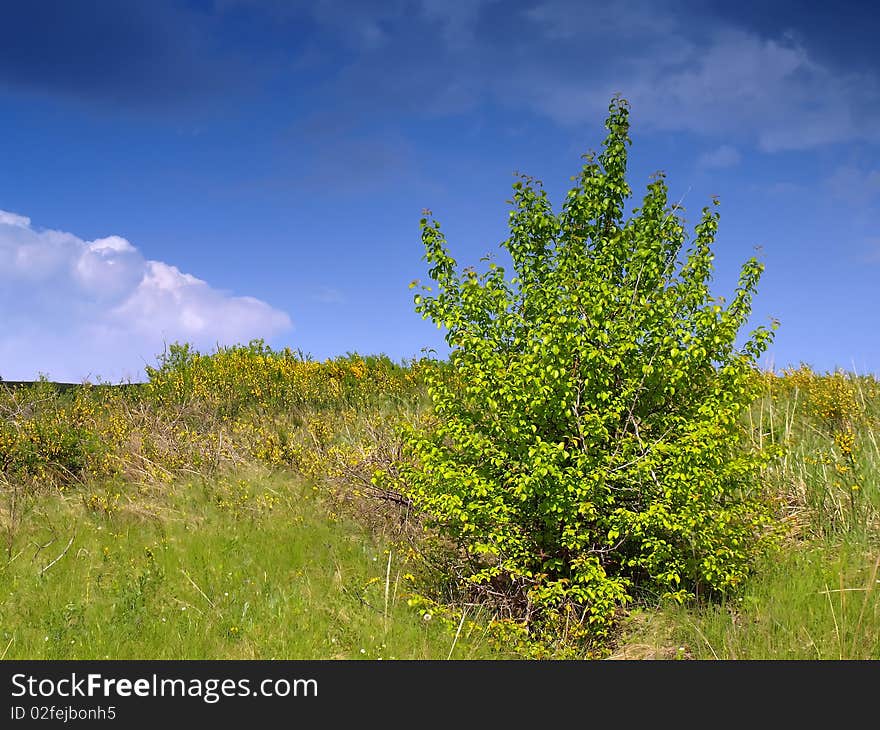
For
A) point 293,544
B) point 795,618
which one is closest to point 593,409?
point 795,618

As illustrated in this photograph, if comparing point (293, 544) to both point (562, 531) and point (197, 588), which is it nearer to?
point (197, 588)

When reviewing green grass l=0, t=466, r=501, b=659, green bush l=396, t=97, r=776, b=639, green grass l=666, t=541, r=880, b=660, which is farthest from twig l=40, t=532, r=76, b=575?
green grass l=666, t=541, r=880, b=660

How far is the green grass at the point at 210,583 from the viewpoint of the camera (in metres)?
7.66

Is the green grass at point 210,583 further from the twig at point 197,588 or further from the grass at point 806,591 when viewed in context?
the grass at point 806,591

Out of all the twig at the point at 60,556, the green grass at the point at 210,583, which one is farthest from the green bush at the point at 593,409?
the twig at the point at 60,556

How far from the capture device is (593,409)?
24.7 feet

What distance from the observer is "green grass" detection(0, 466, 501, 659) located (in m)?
7.66

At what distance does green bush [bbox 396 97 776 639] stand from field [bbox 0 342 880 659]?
72cm

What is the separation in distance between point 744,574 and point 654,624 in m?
1.42

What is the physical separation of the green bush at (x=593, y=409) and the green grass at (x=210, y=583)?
1303 millimetres

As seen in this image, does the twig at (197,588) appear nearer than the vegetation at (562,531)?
No

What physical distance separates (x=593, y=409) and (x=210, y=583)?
5.59 meters

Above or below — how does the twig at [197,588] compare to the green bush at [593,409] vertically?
below
